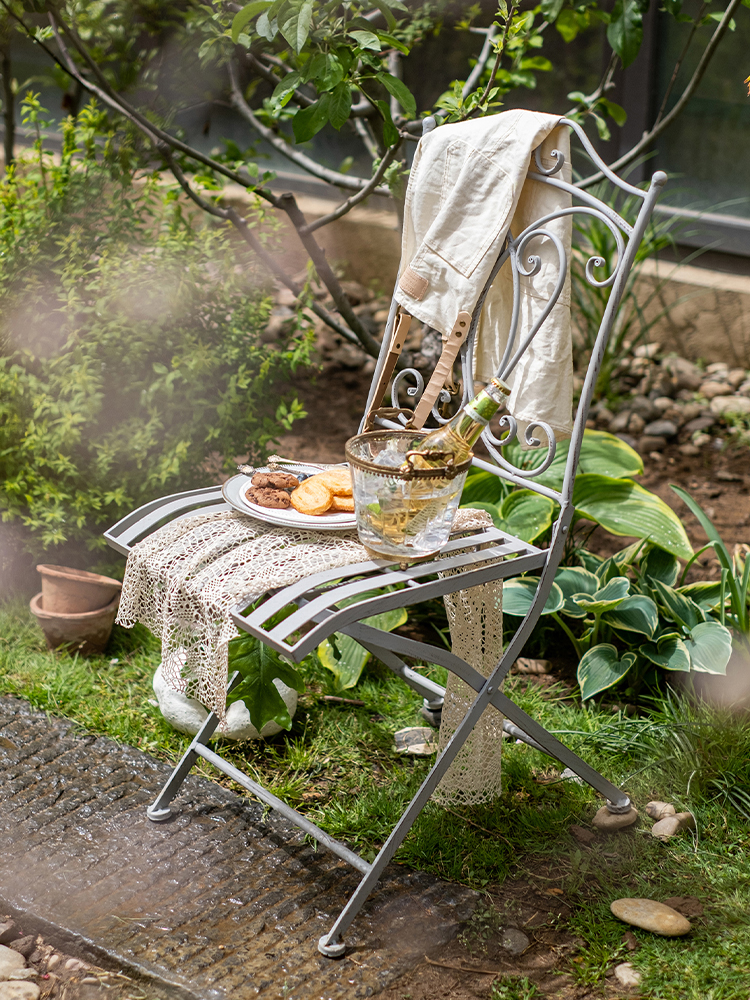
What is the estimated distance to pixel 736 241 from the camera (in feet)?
15.1

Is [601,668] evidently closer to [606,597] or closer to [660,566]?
[606,597]

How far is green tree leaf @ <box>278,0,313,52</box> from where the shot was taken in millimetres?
2244

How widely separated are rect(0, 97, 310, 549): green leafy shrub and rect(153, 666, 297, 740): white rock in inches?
26.1

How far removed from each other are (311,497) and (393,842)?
726 mm

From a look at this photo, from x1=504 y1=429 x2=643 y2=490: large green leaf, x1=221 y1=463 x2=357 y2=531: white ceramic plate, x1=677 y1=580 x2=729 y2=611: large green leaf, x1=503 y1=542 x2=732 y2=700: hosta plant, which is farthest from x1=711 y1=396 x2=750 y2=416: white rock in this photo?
x1=221 y1=463 x2=357 y2=531: white ceramic plate

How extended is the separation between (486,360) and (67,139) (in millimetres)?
1851

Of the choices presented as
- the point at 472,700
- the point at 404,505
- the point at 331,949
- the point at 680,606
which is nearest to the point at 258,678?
the point at 472,700

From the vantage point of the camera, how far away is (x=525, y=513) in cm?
295

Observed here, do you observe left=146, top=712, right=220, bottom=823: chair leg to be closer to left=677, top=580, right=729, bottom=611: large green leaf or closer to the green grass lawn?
the green grass lawn

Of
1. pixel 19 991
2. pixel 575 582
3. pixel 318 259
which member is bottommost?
pixel 19 991

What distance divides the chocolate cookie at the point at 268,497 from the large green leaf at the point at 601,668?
3.50 feet

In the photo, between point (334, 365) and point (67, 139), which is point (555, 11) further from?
point (334, 365)

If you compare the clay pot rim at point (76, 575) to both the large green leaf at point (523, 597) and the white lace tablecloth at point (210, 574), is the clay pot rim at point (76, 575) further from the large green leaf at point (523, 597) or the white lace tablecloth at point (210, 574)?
the large green leaf at point (523, 597)

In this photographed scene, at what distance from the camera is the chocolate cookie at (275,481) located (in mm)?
2156
